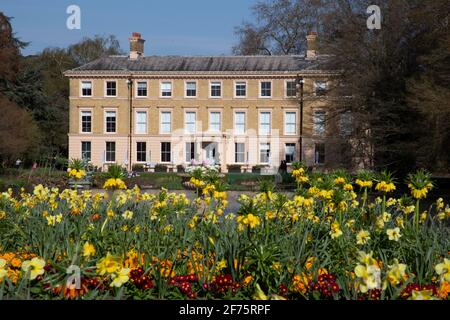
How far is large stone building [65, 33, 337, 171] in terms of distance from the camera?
1901 inches

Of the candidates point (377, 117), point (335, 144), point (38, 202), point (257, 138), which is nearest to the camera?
point (38, 202)

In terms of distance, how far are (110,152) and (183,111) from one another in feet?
21.1

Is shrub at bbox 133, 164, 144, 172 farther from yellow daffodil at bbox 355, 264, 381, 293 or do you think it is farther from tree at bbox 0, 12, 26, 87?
yellow daffodil at bbox 355, 264, 381, 293

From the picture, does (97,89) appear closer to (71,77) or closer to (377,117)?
(71,77)

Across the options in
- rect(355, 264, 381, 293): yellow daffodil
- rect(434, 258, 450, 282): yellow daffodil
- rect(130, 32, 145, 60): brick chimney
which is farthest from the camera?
rect(130, 32, 145, 60): brick chimney

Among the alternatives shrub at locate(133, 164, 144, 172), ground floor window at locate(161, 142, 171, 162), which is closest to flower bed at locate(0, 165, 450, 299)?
shrub at locate(133, 164, 144, 172)

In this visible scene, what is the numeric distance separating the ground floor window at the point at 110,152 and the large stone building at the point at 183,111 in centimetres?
8

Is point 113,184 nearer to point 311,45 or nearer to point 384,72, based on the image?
point 384,72

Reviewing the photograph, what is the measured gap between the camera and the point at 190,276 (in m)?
4.75

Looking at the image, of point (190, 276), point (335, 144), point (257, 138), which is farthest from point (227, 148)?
point (190, 276)

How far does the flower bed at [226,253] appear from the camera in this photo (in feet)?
13.0

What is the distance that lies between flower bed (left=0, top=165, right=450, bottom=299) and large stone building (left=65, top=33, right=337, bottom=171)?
40.8 meters

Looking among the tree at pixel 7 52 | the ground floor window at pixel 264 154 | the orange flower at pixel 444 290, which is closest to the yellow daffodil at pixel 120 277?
the orange flower at pixel 444 290
